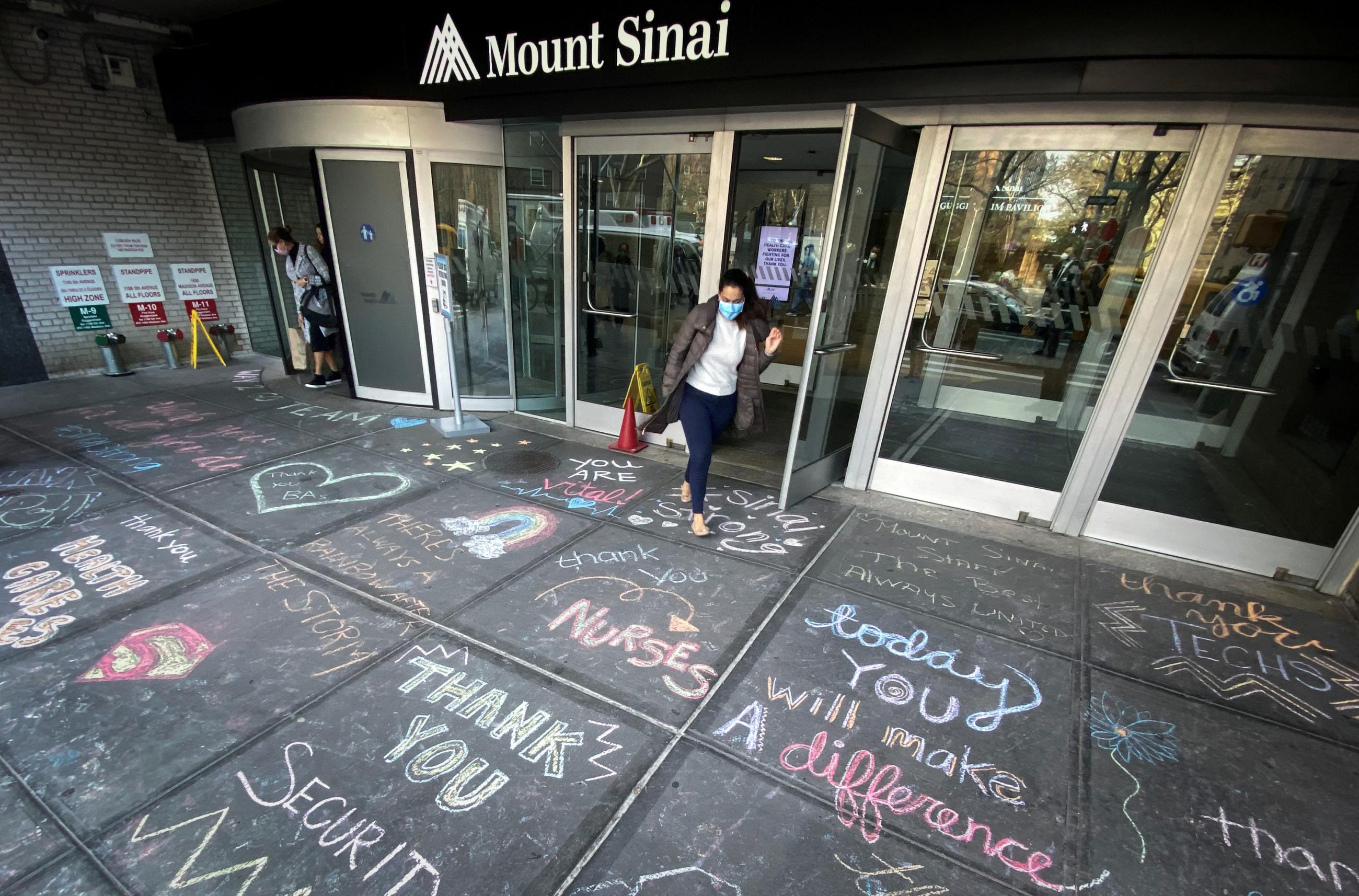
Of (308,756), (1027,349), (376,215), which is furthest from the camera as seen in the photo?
(376,215)

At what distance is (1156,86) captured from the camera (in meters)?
3.25

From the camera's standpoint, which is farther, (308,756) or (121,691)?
(121,691)

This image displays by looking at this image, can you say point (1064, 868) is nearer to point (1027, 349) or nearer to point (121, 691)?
point (1027, 349)

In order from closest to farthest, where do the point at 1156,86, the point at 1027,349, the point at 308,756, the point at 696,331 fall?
the point at 308,756
the point at 1156,86
the point at 696,331
the point at 1027,349

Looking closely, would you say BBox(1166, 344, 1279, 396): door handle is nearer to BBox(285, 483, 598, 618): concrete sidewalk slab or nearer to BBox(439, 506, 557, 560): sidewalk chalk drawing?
BBox(285, 483, 598, 618): concrete sidewalk slab

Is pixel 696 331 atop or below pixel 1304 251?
below

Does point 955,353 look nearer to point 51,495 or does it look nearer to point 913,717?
point 913,717

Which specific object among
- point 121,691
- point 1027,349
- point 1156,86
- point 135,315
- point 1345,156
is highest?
point 1156,86

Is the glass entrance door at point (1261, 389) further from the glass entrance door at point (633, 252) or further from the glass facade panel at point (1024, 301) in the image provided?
the glass entrance door at point (633, 252)

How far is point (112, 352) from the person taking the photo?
291 inches

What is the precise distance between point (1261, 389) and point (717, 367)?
3.65 metres

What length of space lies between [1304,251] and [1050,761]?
3.63 meters

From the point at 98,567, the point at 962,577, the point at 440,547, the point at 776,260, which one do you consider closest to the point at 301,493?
the point at 98,567

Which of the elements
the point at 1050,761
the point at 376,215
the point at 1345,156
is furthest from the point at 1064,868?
the point at 376,215
